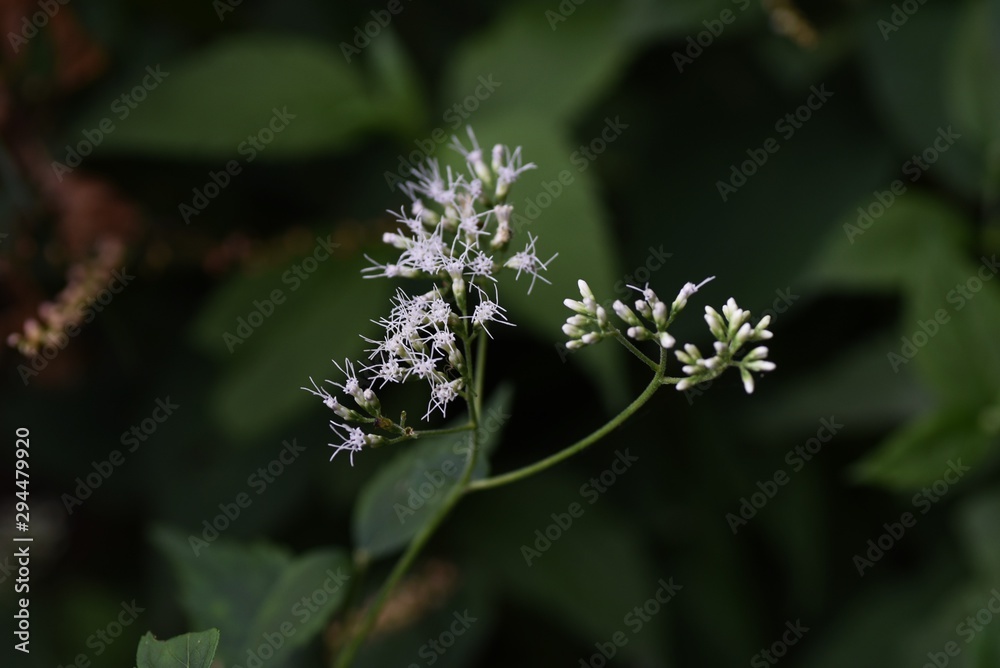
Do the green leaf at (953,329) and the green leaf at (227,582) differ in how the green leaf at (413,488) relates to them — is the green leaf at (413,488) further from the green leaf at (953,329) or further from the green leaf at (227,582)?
the green leaf at (953,329)

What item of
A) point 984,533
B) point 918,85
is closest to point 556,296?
point 984,533

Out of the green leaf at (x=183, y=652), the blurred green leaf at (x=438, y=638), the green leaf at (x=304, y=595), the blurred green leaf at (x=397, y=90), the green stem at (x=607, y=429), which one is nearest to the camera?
the green leaf at (x=183, y=652)

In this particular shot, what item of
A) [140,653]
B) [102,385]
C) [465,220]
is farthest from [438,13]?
[140,653]

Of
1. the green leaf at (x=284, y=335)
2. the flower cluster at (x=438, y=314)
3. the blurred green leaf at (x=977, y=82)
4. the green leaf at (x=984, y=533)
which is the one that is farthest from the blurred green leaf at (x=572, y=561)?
the blurred green leaf at (x=977, y=82)

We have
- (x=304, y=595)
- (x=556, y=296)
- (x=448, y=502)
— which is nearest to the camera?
(x=448, y=502)

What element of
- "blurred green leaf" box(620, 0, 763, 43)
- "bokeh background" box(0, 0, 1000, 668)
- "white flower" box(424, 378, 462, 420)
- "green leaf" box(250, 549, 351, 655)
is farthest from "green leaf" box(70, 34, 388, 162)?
"white flower" box(424, 378, 462, 420)

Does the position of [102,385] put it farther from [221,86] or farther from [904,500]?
[904,500]

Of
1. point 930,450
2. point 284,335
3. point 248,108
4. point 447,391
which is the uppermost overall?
point 248,108

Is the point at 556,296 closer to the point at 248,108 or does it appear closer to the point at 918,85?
the point at 248,108
